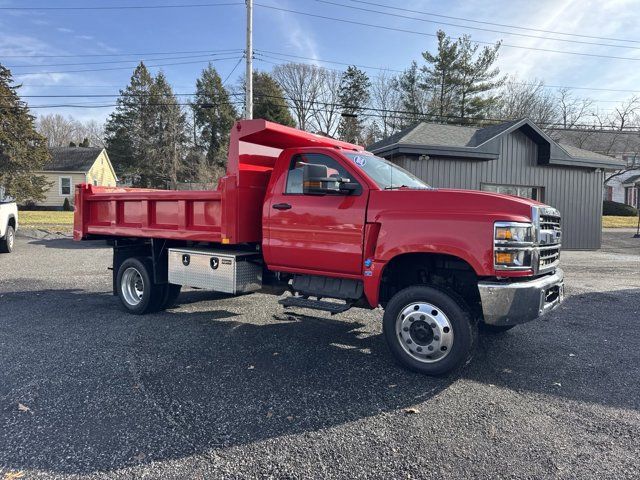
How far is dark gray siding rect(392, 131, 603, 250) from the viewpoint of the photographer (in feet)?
53.6

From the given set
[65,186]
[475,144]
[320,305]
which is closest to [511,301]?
[320,305]

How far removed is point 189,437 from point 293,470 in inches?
32.6

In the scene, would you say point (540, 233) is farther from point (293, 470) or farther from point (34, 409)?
point (34, 409)

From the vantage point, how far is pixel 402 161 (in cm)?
1598

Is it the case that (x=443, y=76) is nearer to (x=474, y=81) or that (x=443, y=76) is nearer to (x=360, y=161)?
(x=474, y=81)

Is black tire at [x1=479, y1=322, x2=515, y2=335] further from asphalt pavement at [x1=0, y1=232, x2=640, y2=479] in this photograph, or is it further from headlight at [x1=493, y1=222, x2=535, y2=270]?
headlight at [x1=493, y1=222, x2=535, y2=270]

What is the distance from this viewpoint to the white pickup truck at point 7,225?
1358cm

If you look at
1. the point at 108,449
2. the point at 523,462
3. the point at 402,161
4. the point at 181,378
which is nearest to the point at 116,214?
the point at 181,378

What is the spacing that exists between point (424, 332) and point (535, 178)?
15648 millimetres

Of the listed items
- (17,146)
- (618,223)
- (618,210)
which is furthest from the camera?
(618,210)

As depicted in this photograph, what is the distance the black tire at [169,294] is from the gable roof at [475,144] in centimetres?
999

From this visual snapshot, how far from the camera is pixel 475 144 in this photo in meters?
16.8

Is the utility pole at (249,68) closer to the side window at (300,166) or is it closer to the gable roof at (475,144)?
the gable roof at (475,144)

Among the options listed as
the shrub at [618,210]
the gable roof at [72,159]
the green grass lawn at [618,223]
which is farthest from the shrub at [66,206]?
the shrub at [618,210]
